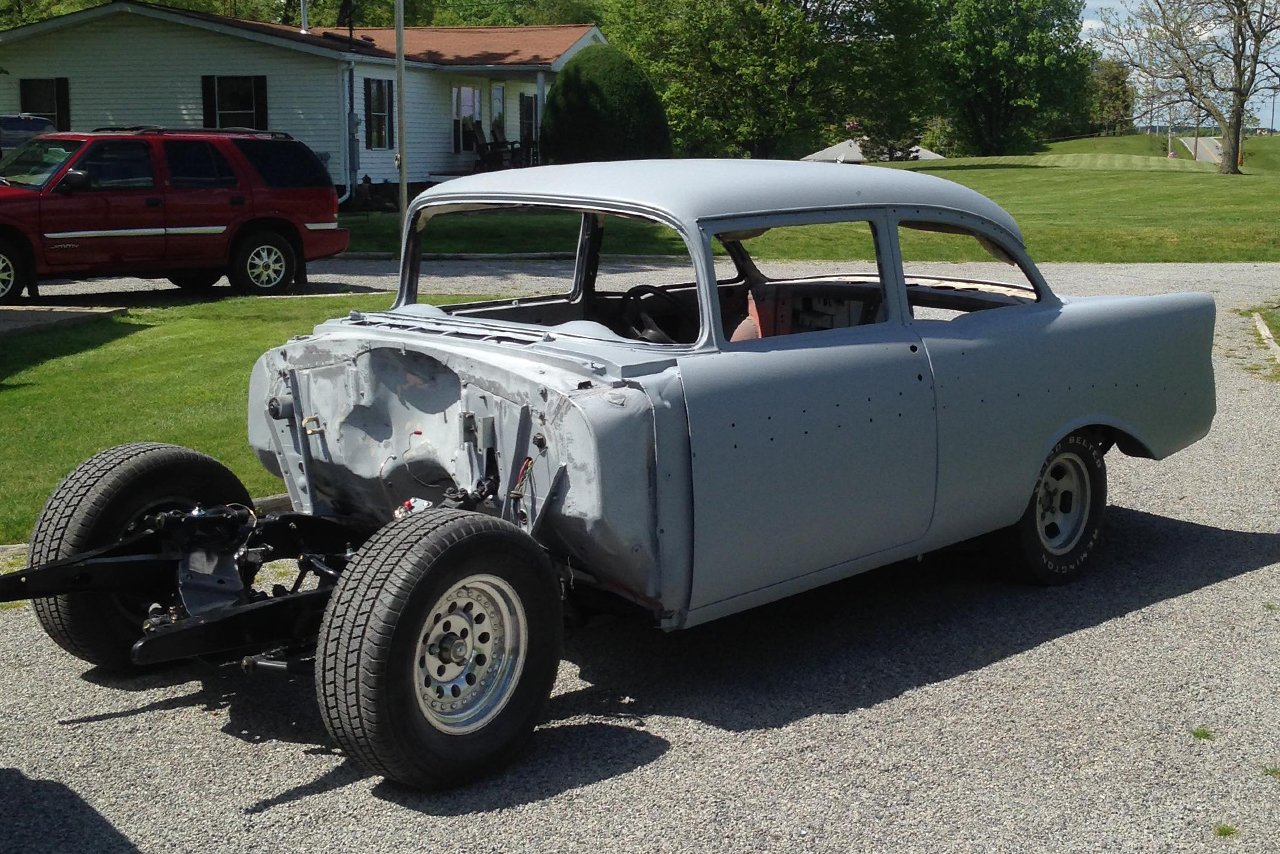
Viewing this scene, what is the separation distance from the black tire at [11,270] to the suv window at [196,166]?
1838 millimetres

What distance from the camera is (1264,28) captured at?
182ft

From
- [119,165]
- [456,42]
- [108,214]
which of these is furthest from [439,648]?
[456,42]

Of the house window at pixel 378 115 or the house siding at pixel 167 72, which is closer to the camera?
the house siding at pixel 167 72

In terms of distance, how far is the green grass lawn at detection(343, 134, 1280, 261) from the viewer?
22.6 meters

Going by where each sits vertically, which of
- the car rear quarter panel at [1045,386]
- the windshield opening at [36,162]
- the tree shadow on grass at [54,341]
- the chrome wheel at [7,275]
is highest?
the windshield opening at [36,162]

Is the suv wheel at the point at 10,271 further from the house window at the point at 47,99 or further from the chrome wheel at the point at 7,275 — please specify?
the house window at the point at 47,99

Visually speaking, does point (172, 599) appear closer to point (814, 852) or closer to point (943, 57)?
point (814, 852)

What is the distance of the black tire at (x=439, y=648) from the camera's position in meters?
4.11

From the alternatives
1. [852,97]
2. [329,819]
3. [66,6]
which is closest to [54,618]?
[329,819]

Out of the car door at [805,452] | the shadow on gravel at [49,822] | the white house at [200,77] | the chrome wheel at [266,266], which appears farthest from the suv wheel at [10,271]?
the white house at [200,77]

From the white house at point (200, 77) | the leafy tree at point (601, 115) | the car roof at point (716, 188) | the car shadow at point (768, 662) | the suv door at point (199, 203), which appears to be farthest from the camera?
the leafy tree at point (601, 115)

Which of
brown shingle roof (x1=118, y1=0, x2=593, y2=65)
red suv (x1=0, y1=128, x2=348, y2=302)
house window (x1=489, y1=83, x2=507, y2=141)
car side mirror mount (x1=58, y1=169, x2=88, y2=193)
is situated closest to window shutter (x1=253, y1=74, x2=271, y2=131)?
brown shingle roof (x1=118, y1=0, x2=593, y2=65)

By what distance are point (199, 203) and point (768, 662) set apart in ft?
42.3

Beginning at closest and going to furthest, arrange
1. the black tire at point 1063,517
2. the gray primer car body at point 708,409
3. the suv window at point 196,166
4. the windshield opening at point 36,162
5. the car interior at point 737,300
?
the gray primer car body at point 708,409
the car interior at point 737,300
the black tire at point 1063,517
the windshield opening at point 36,162
the suv window at point 196,166
